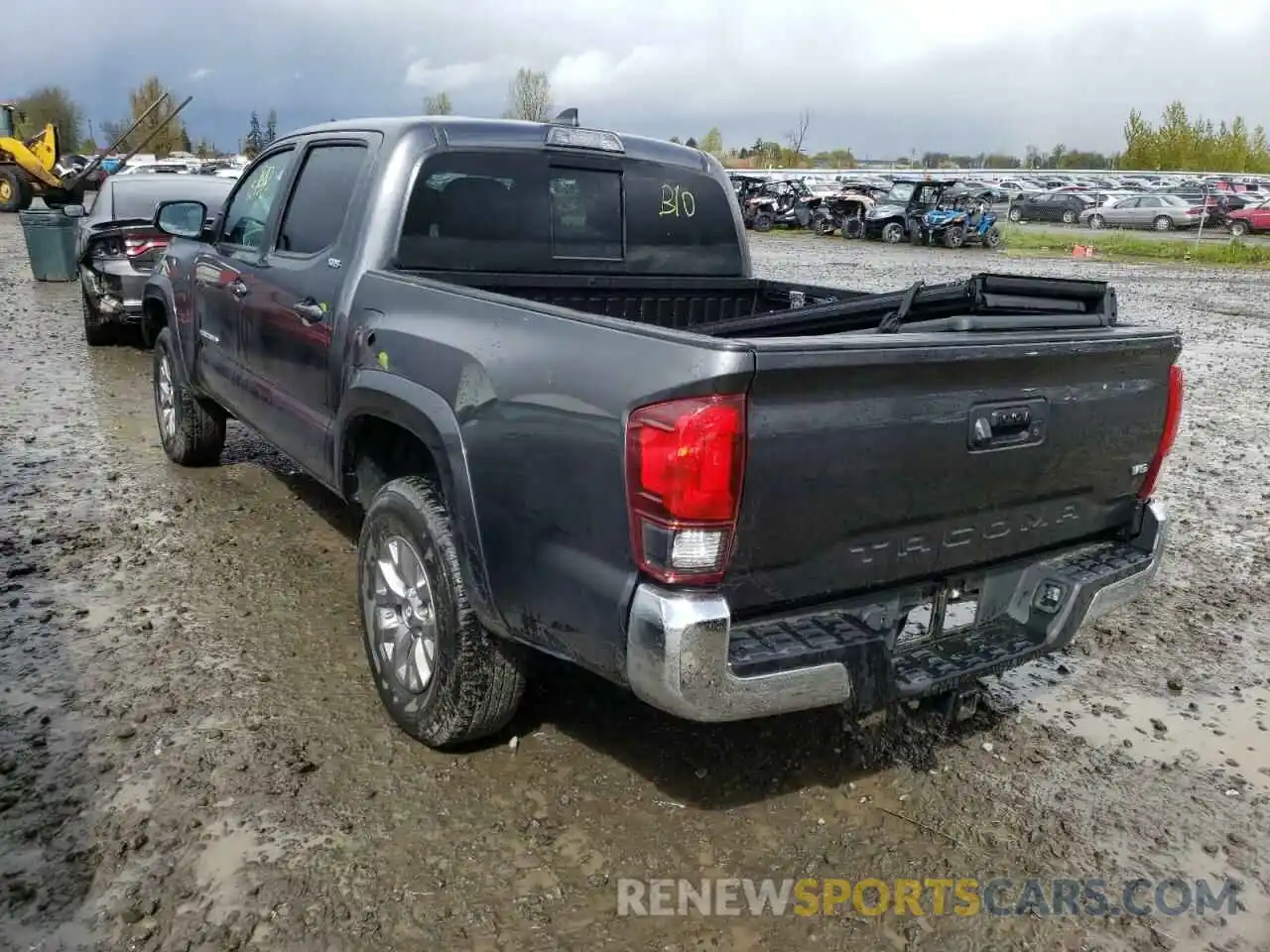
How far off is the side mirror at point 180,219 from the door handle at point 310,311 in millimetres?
1768

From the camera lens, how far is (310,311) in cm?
401

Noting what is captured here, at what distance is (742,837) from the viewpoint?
9.91 ft

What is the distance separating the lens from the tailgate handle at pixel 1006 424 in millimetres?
2764

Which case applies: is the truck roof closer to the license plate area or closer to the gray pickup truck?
the gray pickup truck

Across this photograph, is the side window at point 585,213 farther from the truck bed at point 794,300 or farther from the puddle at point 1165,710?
the puddle at point 1165,710

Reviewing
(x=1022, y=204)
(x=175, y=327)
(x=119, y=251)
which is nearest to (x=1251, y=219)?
(x=1022, y=204)

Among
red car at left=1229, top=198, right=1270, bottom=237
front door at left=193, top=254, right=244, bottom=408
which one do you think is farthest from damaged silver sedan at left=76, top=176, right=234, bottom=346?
red car at left=1229, top=198, right=1270, bottom=237

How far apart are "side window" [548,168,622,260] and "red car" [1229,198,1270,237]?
1578 inches

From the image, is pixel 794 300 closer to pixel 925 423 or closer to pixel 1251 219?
pixel 925 423

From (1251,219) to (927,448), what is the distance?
42338 mm

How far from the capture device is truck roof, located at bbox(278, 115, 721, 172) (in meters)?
3.95

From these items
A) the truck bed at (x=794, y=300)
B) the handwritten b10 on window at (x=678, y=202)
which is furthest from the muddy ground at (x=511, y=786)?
the handwritten b10 on window at (x=678, y=202)

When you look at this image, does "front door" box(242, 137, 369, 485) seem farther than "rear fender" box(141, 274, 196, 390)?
No

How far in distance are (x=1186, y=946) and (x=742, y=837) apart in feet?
3.84
